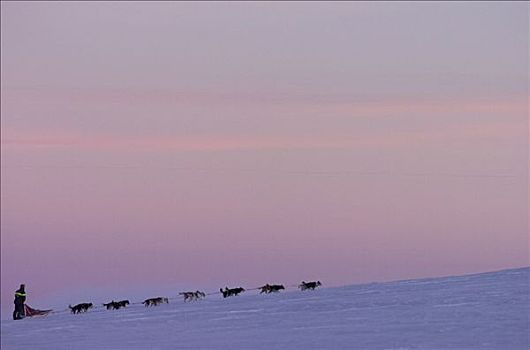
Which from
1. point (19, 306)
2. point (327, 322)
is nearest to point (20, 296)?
point (19, 306)

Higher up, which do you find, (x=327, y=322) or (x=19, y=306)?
(x=19, y=306)

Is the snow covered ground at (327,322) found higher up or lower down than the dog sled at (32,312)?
lower down

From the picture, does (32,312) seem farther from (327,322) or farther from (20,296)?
(327,322)

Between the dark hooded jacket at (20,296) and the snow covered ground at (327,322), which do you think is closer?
the snow covered ground at (327,322)

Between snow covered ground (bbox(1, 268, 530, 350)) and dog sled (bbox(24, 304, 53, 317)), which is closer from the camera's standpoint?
snow covered ground (bbox(1, 268, 530, 350))

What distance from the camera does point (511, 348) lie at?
53.2 ft

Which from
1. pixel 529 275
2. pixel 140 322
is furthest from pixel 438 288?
pixel 140 322

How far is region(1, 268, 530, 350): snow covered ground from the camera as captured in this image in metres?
17.3

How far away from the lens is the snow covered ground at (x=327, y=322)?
56.9ft

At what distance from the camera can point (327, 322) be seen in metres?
19.3

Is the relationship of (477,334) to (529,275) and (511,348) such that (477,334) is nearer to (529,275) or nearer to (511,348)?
(511,348)

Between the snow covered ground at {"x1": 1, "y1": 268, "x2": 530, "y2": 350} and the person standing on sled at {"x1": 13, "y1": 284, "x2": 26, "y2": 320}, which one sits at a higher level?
the person standing on sled at {"x1": 13, "y1": 284, "x2": 26, "y2": 320}

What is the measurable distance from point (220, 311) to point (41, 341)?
3.86 m

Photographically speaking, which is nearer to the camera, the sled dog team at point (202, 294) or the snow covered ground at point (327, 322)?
the snow covered ground at point (327, 322)
